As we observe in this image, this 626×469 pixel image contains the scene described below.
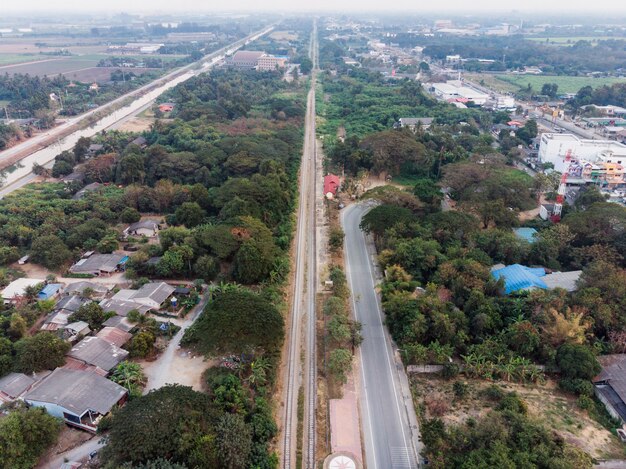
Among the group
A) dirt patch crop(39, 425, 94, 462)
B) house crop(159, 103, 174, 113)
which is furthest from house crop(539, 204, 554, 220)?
house crop(159, 103, 174, 113)

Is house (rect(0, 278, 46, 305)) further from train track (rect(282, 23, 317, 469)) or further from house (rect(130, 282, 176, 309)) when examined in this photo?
train track (rect(282, 23, 317, 469))

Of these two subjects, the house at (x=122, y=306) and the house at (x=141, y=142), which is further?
the house at (x=141, y=142)

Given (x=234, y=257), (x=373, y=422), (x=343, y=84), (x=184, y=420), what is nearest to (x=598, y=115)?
(x=343, y=84)

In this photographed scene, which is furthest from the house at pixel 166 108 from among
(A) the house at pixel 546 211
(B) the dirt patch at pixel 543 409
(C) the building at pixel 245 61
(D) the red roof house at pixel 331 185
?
(B) the dirt patch at pixel 543 409

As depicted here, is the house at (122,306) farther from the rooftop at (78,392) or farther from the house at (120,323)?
the rooftop at (78,392)

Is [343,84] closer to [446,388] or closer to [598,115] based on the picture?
[598,115]
